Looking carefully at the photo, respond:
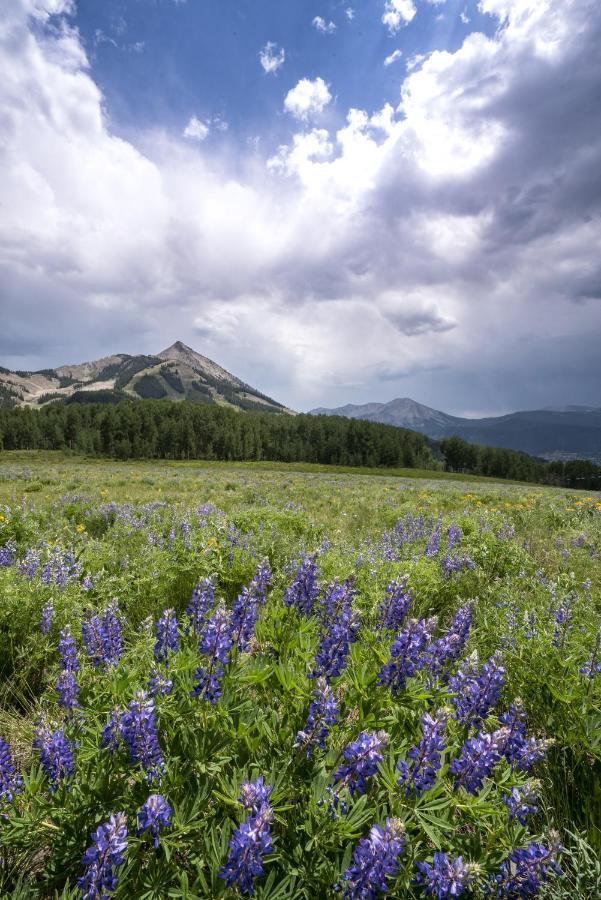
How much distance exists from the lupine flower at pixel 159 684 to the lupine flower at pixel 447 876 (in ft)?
5.20

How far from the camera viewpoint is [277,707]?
10.1ft

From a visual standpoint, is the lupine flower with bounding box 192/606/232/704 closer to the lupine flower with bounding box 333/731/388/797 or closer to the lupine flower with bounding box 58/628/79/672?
the lupine flower with bounding box 333/731/388/797

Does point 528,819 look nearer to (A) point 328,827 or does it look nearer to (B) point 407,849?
(B) point 407,849

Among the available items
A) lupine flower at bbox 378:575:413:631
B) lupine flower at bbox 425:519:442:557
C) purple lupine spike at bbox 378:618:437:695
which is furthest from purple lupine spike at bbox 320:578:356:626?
lupine flower at bbox 425:519:442:557

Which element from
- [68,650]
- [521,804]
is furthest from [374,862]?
[68,650]

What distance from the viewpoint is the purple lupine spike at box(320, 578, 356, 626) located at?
341cm

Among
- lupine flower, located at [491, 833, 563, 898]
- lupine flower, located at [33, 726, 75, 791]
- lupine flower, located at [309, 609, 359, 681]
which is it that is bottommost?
lupine flower, located at [491, 833, 563, 898]

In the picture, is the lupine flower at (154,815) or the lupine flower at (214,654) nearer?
the lupine flower at (154,815)

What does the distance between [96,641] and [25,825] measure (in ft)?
4.16

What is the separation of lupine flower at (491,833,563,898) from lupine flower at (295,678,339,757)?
0.99 meters

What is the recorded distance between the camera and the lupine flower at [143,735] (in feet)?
6.79

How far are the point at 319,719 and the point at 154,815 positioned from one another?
872 mm

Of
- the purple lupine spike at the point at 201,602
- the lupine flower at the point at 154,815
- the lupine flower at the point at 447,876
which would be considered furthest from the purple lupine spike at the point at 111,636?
the lupine flower at the point at 447,876

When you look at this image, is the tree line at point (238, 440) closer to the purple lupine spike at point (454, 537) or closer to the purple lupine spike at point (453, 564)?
the purple lupine spike at point (454, 537)
